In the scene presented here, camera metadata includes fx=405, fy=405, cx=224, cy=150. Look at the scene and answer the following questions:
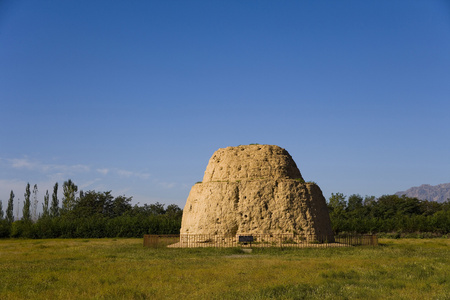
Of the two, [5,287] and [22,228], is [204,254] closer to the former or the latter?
[5,287]

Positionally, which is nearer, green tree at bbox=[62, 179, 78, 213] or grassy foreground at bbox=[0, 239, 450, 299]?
grassy foreground at bbox=[0, 239, 450, 299]

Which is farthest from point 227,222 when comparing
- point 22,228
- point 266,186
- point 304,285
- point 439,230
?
point 439,230

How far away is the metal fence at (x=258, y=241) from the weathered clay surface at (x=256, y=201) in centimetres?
39

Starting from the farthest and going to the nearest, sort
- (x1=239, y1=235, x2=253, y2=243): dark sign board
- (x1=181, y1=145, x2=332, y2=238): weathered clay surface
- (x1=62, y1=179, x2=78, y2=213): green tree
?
(x1=62, y1=179, x2=78, y2=213): green tree < (x1=181, y1=145, x2=332, y2=238): weathered clay surface < (x1=239, y1=235, x2=253, y2=243): dark sign board

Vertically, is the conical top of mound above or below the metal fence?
above

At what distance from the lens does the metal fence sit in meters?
26.3

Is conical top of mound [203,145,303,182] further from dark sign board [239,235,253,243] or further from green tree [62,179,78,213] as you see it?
green tree [62,179,78,213]

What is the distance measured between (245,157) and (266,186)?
12.2ft

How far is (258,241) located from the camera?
2672 centimetres

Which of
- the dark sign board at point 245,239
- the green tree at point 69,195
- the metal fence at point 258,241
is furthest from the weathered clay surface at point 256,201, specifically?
the green tree at point 69,195

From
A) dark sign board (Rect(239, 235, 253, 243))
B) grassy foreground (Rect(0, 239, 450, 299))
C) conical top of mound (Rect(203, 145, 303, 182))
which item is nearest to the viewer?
grassy foreground (Rect(0, 239, 450, 299))

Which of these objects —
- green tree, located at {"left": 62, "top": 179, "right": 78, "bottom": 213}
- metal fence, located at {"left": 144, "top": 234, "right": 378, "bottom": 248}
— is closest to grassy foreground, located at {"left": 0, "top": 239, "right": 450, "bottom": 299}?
metal fence, located at {"left": 144, "top": 234, "right": 378, "bottom": 248}

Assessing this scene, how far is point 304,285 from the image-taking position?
503 inches

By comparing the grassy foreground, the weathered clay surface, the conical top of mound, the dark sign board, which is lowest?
the grassy foreground
